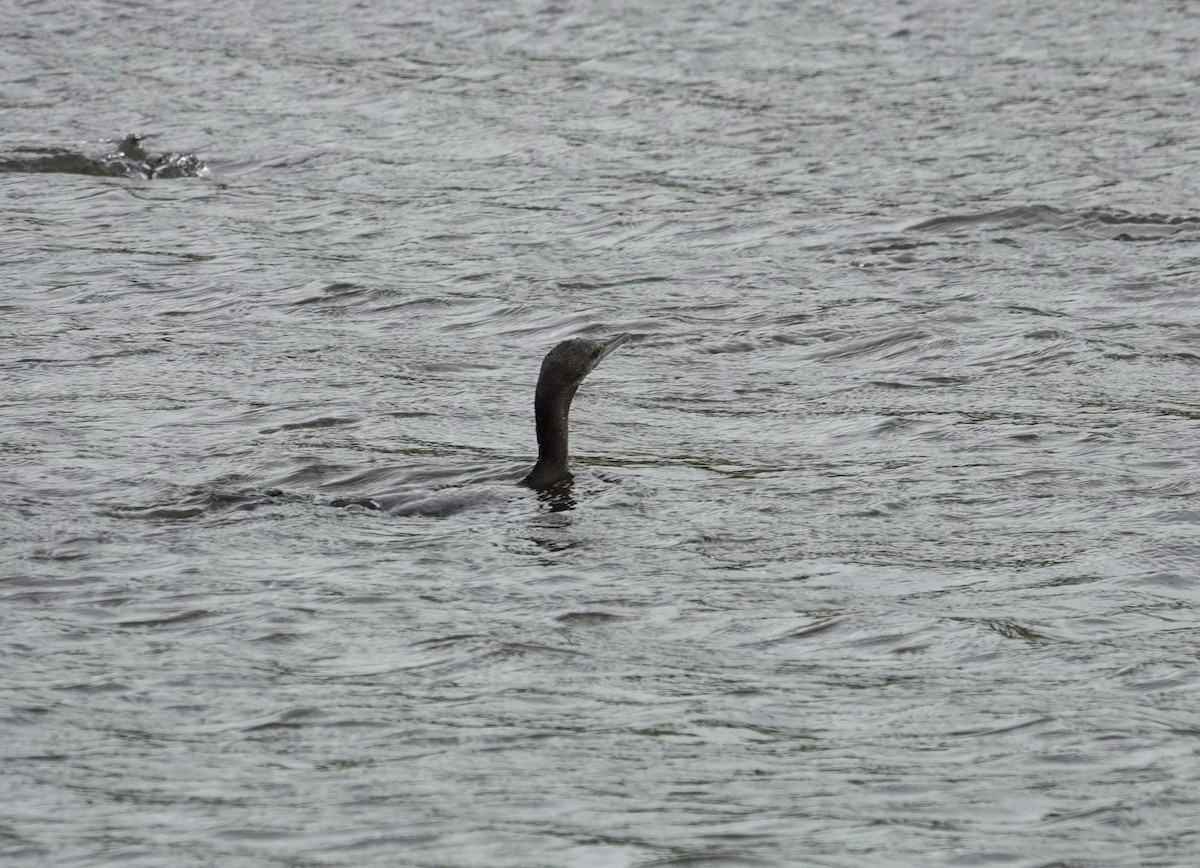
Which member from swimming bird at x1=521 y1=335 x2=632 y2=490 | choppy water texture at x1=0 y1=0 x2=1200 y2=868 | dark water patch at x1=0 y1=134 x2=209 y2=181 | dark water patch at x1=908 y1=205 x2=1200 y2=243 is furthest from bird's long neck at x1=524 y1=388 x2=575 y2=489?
dark water patch at x1=0 y1=134 x2=209 y2=181

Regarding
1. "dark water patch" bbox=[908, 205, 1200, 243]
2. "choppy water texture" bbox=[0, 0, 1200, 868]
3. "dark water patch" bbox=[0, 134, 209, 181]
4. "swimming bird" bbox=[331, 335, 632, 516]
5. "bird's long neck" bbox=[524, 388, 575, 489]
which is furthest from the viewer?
"dark water patch" bbox=[0, 134, 209, 181]

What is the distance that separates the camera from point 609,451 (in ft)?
30.1

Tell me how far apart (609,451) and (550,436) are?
2.53 ft

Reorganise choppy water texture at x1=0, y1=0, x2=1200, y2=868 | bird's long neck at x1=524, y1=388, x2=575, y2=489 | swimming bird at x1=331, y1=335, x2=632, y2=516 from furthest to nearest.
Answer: bird's long neck at x1=524, y1=388, x2=575, y2=489
swimming bird at x1=331, y1=335, x2=632, y2=516
choppy water texture at x1=0, y1=0, x2=1200, y2=868

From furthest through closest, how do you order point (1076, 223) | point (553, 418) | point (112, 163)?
1. point (112, 163)
2. point (1076, 223)
3. point (553, 418)

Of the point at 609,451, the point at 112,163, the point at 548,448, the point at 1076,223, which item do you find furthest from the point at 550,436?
the point at 112,163

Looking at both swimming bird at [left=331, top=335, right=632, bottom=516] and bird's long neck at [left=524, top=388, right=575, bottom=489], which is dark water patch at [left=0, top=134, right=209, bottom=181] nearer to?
swimming bird at [left=331, top=335, right=632, bottom=516]

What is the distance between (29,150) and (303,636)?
30.8 ft

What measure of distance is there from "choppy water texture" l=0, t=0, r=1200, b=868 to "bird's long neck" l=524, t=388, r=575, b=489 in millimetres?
194

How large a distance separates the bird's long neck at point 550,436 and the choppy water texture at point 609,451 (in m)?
0.19

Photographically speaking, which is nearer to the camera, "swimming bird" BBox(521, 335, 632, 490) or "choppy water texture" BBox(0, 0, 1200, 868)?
"choppy water texture" BBox(0, 0, 1200, 868)

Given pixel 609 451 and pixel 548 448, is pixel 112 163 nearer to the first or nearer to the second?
pixel 609 451

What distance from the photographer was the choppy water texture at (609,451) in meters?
5.47

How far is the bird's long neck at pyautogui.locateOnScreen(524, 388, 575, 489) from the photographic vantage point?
27.7 feet
